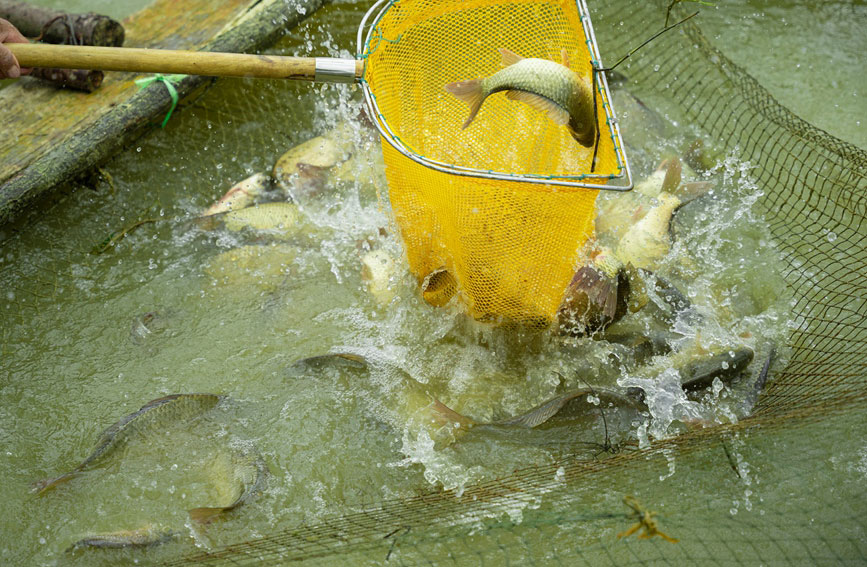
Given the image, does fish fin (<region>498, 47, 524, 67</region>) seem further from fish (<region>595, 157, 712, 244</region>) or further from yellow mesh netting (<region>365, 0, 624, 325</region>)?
fish (<region>595, 157, 712, 244</region>)

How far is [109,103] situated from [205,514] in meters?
2.26

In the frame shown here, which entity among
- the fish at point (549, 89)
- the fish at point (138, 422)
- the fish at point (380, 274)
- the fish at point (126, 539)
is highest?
the fish at point (549, 89)

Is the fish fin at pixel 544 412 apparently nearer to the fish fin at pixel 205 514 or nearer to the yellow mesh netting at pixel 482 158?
the yellow mesh netting at pixel 482 158

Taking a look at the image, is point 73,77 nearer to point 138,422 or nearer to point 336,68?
point 336,68

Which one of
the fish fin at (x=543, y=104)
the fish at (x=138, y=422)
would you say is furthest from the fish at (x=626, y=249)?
the fish at (x=138, y=422)

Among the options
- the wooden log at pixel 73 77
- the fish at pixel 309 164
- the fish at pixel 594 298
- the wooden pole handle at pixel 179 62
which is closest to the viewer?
the wooden pole handle at pixel 179 62

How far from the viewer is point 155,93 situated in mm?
3793

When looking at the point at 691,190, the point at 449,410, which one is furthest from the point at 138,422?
the point at 691,190

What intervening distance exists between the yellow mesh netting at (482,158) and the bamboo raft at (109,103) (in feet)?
3.97

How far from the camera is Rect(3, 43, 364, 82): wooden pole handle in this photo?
112 inches

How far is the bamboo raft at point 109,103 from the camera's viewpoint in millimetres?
3492

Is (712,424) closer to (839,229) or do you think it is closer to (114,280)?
(839,229)

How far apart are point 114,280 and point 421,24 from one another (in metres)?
2.00

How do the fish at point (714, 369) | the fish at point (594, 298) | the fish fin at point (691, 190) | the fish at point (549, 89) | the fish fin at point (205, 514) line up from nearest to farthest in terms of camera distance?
the fish at point (549, 89)
the fish fin at point (205, 514)
the fish at point (714, 369)
the fish at point (594, 298)
the fish fin at point (691, 190)
